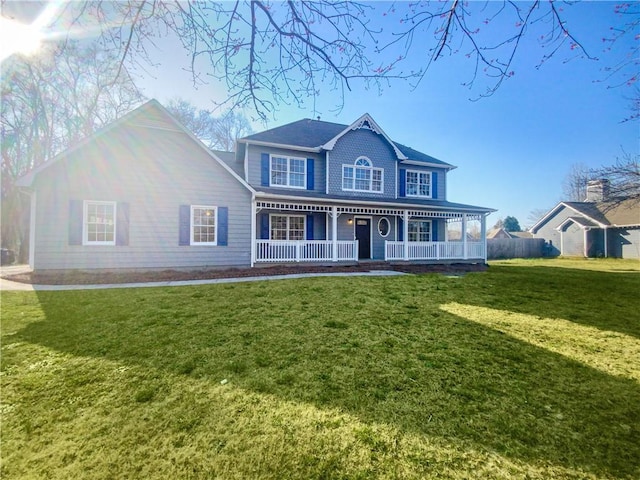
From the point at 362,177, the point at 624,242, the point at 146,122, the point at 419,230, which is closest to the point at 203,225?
the point at 146,122

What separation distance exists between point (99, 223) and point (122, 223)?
763 millimetres

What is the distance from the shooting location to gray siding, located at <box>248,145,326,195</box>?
1388 centimetres

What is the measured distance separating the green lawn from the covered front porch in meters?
7.20

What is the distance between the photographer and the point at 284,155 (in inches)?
569

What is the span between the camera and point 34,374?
3221mm

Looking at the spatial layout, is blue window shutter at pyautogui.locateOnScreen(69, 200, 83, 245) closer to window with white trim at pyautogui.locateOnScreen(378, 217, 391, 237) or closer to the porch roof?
the porch roof

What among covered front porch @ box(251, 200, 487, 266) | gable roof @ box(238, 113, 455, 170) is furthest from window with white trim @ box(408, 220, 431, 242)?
gable roof @ box(238, 113, 455, 170)

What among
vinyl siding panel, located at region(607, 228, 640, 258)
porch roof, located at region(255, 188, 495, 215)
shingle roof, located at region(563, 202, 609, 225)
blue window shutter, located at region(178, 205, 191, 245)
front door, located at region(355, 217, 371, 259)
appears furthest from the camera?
shingle roof, located at region(563, 202, 609, 225)

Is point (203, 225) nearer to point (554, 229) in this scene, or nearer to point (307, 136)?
point (307, 136)

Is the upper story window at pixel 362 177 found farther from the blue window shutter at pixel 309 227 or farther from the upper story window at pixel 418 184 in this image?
the blue window shutter at pixel 309 227

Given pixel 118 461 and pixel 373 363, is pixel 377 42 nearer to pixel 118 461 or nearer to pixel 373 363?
pixel 373 363

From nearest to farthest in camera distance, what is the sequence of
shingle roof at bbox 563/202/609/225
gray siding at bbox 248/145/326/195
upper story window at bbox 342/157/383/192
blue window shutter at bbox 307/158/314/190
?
gray siding at bbox 248/145/326/195
blue window shutter at bbox 307/158/314/190
upper story window at bbox 342/157/383/192
shingle roof at bbox 563/202/609/225

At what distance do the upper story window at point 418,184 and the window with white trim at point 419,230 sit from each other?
1663 mm

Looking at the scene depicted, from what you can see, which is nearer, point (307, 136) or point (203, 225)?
point (203, 225)
